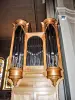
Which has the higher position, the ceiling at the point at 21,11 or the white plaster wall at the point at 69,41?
the ceiling at the point at 21,11

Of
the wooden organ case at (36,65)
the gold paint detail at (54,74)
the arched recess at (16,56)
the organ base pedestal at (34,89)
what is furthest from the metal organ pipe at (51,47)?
the arched recess at (16,56)

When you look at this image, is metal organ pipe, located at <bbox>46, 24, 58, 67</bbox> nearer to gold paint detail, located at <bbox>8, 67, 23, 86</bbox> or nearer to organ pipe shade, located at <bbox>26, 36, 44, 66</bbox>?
organ pipe shade, located at <bbox>26, 36, 44, 66</bbox>

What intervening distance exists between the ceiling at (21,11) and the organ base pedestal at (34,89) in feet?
10.1

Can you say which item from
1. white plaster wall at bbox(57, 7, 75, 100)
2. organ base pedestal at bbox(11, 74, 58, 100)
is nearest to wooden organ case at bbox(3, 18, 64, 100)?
organ base pedestal at bbox(11, 74, 58, 100)

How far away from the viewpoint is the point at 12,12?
→ 5.99 m

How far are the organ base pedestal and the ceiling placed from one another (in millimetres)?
3083

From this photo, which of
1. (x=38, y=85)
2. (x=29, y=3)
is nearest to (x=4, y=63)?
(x=29, y=3)

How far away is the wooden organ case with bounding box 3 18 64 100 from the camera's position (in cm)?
340

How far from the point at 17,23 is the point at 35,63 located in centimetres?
128

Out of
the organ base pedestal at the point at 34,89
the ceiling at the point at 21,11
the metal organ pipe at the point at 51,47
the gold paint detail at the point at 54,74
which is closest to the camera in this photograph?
the organ base pedestal at the point at 34,89

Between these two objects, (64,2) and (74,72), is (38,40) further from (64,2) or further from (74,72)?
(64,2)

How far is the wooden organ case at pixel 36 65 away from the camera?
134 inches

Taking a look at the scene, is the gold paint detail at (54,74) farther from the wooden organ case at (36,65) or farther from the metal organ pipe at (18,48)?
the metal organ pipe at (18,48)

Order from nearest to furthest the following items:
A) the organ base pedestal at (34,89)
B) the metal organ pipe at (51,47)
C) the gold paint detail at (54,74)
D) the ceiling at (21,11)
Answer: the organ base pedestal at (34,89) → the gold paint detail at (54,74) → the metal organ pipe at (51,47) → the ceiling at (21,11)
